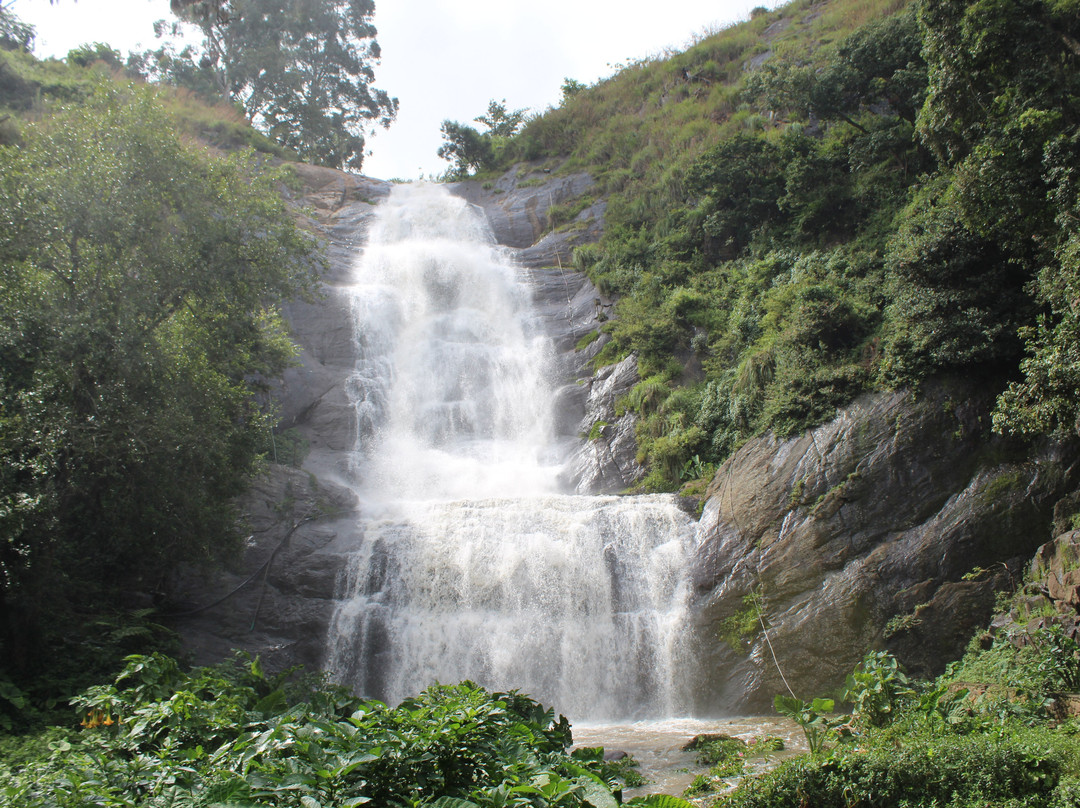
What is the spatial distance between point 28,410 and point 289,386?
12411 millimetres

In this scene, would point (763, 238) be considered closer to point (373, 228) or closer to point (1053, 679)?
point (1053, 679)

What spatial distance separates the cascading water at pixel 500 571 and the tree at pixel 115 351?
375 cm

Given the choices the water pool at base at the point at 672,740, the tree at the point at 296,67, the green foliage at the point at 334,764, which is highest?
the tree at the point at 296,67

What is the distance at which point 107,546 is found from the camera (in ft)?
38.8

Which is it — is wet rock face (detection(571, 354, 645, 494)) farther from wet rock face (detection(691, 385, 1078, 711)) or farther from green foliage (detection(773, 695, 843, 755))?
green foliage (detection(773, 695, 843, 755))

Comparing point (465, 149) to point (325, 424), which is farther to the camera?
point (465, 149)

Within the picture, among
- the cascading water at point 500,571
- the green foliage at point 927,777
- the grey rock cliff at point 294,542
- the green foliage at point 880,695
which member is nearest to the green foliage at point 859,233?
the cascading water at point 500,571

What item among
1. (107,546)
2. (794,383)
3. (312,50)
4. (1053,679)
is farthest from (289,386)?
(312,50)

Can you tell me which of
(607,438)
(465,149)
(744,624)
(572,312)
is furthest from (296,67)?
(744,624)

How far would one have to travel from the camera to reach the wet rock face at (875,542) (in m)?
11.3

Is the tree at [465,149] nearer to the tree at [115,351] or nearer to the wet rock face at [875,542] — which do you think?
the tree at [115,351]

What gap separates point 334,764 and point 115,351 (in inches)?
368

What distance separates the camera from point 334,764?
376cm

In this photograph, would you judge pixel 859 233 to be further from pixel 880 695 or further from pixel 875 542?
pixel 880 695
